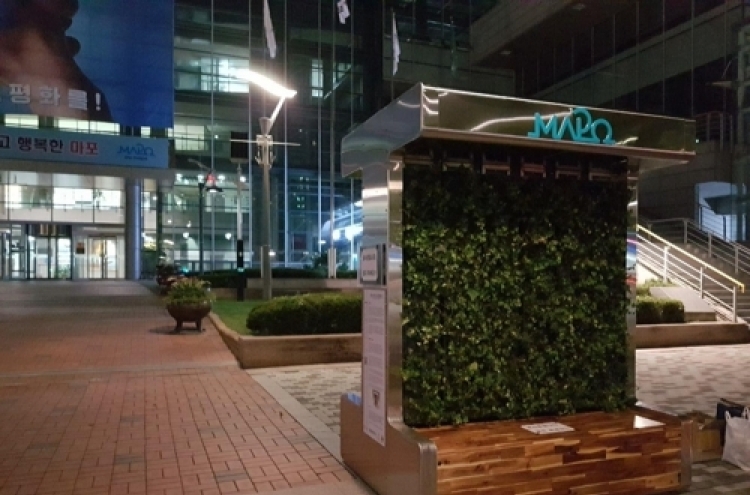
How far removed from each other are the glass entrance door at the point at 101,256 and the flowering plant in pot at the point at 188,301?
26.8 metres

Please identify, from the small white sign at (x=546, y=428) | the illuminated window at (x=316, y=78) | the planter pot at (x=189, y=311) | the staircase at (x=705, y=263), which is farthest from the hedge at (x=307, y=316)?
the illuminated window at (x=316, y=78)

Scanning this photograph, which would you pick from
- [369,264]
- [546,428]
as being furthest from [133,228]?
[546,428]

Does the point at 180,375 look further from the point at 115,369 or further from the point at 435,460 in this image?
the point at 435,460

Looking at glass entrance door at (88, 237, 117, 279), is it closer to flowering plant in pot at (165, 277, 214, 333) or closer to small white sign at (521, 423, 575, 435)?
flowering plant in pot at (165, 277, 214, 333)

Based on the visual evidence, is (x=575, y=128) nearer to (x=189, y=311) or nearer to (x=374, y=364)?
(x=374, y=364)

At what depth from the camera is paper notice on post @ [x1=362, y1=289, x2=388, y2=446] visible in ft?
15.6

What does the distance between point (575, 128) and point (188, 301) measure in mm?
10310

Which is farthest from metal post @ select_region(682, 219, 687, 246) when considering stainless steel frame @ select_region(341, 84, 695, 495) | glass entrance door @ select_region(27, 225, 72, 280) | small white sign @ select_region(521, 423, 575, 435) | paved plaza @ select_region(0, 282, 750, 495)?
glass entrance door @ select_region(27, 225, 72, 280)

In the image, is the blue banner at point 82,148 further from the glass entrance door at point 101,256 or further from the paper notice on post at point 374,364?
the paper notice on post at point 374,364

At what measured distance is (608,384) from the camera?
17.9 ft

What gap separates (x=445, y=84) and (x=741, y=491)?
111 ft

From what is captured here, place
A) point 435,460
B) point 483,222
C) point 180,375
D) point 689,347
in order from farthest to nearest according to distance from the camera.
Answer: point 689,347
point 180,375
point 483,222
point 435,460

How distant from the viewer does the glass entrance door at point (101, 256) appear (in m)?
37.5

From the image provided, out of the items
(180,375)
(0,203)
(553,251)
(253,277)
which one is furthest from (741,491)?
(0,203)
